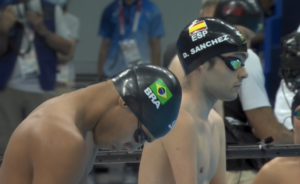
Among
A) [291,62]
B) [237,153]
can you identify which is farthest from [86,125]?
[291,62]

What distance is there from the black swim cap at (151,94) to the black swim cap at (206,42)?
1.96ft

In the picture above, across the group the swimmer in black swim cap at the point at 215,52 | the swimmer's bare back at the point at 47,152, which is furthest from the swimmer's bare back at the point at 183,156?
the swimmer's bare back at the point at 47,152

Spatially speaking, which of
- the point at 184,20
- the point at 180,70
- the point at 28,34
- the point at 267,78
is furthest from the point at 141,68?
the point at 184,20

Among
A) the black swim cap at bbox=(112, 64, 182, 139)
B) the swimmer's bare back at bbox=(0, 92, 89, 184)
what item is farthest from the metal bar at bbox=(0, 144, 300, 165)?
the swimmer's bare back at bbox=(0, 92, 89, 184)

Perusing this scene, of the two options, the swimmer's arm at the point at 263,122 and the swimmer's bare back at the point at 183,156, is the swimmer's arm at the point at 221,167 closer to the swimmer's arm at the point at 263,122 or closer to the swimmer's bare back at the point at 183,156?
the swimmer's bare back at the point at 183,156

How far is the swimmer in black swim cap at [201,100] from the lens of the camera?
3.12 metres

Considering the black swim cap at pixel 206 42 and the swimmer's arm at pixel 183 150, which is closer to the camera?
the swimmer's arm at pixel 183 150

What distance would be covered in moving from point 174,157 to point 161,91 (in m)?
0.50

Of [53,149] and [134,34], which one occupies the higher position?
[53,149]

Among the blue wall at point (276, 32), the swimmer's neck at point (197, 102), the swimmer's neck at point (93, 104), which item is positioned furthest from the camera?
the blue wall at point (276, 32)

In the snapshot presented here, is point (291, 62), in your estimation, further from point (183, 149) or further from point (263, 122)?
point (183, 149)

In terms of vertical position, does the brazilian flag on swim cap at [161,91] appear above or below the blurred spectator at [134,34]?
above

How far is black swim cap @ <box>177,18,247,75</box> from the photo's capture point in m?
3.34

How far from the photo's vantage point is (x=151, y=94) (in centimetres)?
269
